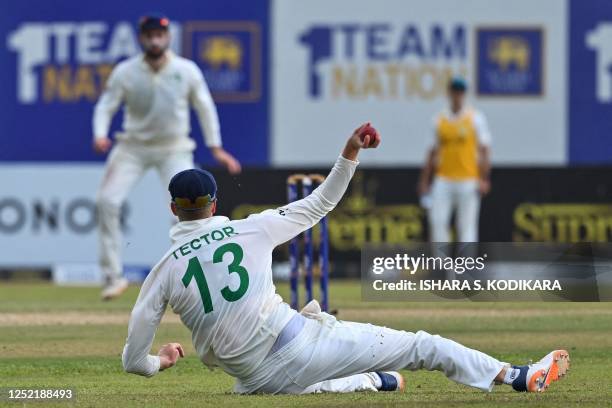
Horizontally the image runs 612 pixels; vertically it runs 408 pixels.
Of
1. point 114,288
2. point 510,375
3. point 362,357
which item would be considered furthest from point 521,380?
point 114,288

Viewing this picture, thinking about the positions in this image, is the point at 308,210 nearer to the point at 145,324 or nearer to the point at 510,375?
the point at 145,324

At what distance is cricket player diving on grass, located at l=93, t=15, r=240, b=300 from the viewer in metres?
14.6

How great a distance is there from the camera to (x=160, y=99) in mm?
14719

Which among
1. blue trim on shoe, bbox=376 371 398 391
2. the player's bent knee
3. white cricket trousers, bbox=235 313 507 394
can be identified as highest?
the player's bent knee

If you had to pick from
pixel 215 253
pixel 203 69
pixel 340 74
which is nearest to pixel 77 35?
pixel 203 69

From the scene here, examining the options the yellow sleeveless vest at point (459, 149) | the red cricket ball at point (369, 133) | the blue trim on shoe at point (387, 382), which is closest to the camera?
the red cricket ball at point (369, 133)

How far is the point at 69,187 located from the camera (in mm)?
19750

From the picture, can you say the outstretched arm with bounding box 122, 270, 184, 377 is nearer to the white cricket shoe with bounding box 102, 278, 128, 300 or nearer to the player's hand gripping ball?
the player's hand gripping ball

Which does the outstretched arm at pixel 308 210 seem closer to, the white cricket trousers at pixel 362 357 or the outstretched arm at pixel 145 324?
the white cricket trousers at pixel 362 357

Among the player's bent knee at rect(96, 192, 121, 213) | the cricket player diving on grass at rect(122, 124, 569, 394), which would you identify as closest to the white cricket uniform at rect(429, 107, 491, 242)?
the player's bent knee at rect(96, 192, 121, 213)

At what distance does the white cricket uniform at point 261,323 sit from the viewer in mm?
7785

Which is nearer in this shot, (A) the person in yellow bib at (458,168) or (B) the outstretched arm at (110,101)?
(B) the outstretched arm at (110,101)

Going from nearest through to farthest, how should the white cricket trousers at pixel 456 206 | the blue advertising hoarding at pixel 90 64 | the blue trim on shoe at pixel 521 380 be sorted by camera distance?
the blue trim on shoe at pixel 521 380, the white cricket trousers at pixel 456 206, the blue advertising hoarding at pixel 90 64

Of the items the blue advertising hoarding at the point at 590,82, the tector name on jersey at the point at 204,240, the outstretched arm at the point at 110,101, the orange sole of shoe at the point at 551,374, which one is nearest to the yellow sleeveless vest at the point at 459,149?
the blue advertising hoarding at the point at 590,82
